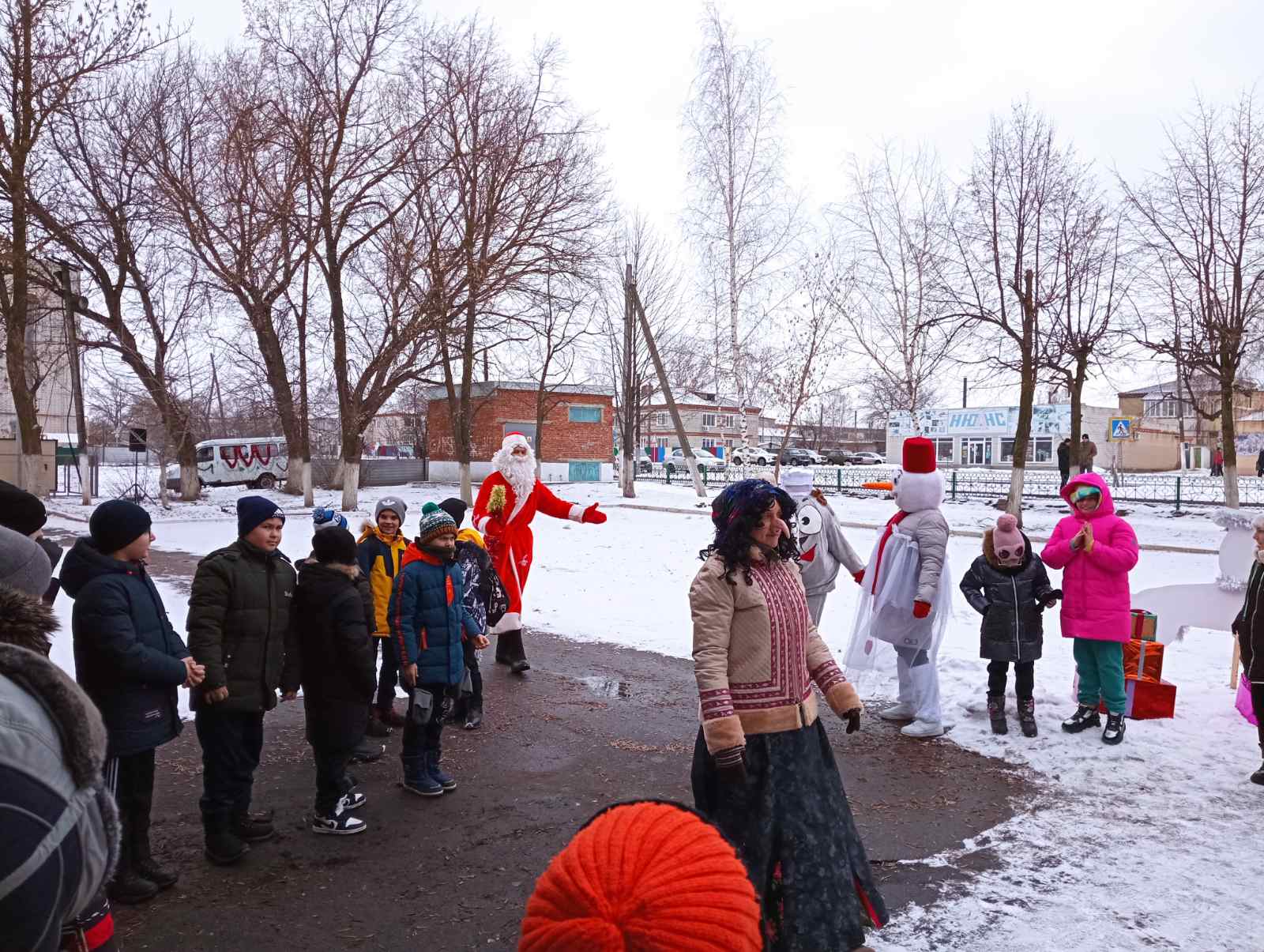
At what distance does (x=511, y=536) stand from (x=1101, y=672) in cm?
461

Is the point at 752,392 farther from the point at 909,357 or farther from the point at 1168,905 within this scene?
the point at 1168,905

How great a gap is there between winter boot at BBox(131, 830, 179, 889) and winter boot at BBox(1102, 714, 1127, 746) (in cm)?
540

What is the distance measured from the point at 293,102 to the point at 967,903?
70.0 ft

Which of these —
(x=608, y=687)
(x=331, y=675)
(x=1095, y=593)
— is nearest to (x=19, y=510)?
(x=331, y=675)


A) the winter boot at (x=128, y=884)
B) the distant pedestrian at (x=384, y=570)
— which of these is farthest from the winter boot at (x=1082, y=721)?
the winter boot at (x=128, y=884)

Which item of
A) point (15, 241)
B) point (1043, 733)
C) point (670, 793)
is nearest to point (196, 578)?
point (670, 793)

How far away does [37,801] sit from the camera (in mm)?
1261

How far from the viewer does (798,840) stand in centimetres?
285

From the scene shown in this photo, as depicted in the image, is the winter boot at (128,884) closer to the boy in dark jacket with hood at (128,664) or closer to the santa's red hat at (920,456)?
the boy in dark jacket with hood at (128,664)

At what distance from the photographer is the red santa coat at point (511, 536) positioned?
23.9 ft

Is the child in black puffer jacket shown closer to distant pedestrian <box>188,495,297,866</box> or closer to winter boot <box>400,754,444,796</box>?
winter boot <box>400,754,444,796</box>

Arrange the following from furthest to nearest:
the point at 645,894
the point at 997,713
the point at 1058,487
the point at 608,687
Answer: the point at 1058,487, the point at 608,687, the point at 997,713, the point at 645,894

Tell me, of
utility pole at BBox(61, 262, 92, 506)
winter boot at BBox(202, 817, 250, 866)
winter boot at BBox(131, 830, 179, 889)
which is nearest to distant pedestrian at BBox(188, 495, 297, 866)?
winter boot at BBox(202, 817, 250, 866)

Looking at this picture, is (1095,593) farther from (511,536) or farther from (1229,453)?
(1229,453)
